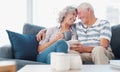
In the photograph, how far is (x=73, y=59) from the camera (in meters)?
1.51

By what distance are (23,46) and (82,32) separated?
75 cm

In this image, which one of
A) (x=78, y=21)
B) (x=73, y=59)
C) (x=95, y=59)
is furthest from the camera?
(x=78, y=21)

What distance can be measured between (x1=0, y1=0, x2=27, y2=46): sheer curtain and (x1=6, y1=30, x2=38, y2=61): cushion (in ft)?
3.07

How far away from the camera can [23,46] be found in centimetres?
273

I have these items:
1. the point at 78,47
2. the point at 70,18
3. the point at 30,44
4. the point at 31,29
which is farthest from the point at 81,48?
the point at 31,29

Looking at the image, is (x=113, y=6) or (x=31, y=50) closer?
(x=31, y=50)

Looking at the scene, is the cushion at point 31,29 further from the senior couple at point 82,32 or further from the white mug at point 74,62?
the white mug at point 74,62

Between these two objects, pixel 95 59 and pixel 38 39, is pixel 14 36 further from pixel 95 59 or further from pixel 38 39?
pixel 95 59

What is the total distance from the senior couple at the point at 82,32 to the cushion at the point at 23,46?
9cm

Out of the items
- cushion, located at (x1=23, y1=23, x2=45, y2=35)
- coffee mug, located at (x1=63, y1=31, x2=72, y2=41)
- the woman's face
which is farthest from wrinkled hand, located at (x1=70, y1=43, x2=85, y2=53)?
cushion, located at (x1=23, y1=23, x2=45, y2=35)

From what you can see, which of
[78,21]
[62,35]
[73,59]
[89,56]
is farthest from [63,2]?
[73,59]

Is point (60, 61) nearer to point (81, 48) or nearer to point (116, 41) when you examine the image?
point (81, 48)

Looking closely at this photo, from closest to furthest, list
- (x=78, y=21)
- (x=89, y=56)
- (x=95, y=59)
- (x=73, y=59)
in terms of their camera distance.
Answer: (x=73, y=59)
(x=95, y=59)
(x=89, y=56)
(x=78, y=21)

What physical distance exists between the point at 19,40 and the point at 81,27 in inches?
31.0
